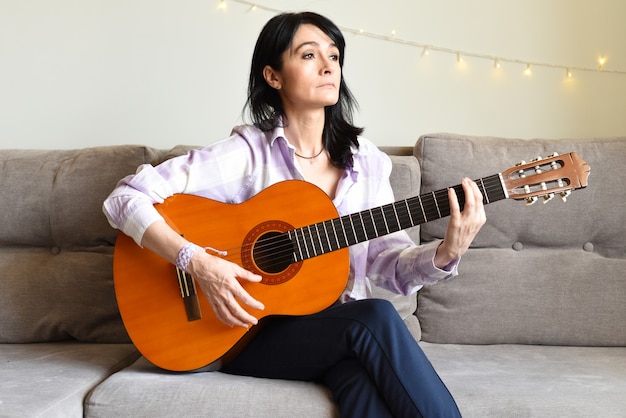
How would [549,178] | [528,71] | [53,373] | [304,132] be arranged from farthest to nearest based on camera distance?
[528,71] → [304,132] → [53,373] → [549,178]

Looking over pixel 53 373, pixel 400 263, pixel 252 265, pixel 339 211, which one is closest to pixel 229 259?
pixel 252 265

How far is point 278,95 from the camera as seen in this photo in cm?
186

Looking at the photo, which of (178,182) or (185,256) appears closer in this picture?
(185,256)

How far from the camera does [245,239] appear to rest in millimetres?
1584

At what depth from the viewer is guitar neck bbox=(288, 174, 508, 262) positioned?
150 cm

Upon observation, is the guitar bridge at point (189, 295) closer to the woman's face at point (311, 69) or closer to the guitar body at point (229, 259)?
the guitar body at point (229, 259)

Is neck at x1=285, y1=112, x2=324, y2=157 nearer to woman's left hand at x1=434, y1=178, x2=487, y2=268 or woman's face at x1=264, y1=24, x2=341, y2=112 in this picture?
woman's face at x1=264, y1=24, x2=341, y2=112

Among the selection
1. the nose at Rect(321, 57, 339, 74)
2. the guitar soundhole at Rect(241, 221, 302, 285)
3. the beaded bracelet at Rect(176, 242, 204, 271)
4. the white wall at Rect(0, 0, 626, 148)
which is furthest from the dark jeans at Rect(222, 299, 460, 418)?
the white wall at Rect(0, 0, 626, 148)

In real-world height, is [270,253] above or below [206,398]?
above

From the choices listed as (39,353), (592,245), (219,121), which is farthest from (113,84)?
(592,245)

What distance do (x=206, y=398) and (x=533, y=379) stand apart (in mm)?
734

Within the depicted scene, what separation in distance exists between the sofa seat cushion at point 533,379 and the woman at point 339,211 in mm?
143

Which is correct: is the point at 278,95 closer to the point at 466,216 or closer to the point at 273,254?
the point at 273,254

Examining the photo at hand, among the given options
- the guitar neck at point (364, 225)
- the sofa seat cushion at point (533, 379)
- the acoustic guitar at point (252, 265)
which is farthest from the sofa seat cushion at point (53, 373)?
the sofa seat cushion at point (533, 379)
